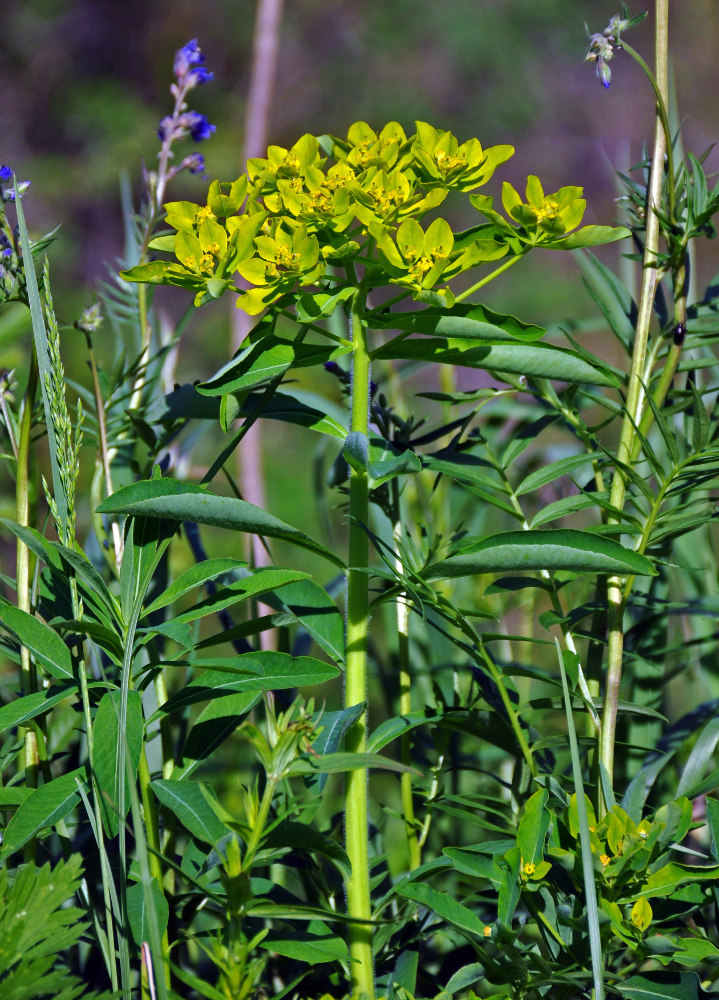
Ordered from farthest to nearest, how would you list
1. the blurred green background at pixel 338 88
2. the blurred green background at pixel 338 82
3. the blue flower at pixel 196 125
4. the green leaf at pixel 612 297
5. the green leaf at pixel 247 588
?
the blurred green background at pixel 338 82, the blurred green background at pixel 338 88, the blue flower at pixel 196 125, the green leaf at pixel 612 297, the green leaf at pixel 247 588

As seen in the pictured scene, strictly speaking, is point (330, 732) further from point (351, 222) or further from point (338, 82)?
point (338, 82)

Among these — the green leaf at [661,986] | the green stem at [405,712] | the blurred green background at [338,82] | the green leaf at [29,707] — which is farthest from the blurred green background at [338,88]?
the green leaf at [661,986]

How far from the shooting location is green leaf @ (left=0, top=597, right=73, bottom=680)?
419 millimetres

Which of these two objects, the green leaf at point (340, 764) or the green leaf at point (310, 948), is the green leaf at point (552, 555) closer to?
the green leaf at point (340, 764)

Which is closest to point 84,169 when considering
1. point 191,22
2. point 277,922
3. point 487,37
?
point 191,22

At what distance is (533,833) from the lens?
390 millimetres

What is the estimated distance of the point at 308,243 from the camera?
1.31 ft

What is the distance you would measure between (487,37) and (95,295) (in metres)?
5.53

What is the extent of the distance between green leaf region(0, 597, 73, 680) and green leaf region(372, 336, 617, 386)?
23 cm

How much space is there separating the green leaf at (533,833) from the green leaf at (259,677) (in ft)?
0.38

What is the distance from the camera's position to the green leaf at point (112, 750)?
1.19ft

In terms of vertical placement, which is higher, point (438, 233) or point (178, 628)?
point (438, 233)

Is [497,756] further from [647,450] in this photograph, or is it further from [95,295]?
[95,295]

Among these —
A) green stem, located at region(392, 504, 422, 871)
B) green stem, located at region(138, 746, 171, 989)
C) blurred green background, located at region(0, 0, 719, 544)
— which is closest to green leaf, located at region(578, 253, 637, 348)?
green stem, located at region(392, 504, 422, 871)
